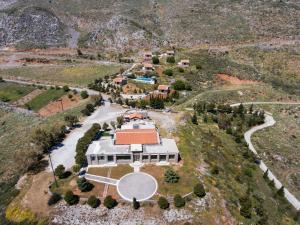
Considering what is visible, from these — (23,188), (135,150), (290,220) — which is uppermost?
(135,150)

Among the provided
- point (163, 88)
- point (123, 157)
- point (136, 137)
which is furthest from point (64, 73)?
point (123, 157)

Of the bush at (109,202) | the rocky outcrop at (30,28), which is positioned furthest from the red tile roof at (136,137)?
the rocky outcrop at (30,28)

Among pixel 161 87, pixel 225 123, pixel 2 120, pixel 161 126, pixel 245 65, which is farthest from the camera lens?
pixel 245 65

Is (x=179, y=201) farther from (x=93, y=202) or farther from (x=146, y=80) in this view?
(x=146, y=80)

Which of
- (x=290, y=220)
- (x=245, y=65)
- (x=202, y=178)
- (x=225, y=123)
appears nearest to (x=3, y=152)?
(x=202, y=178)

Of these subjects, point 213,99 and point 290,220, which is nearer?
point 290,220

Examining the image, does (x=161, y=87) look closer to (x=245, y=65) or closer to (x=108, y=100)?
(x=108, y=100)

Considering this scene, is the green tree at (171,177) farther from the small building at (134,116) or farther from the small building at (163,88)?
the small building at (163,88)
